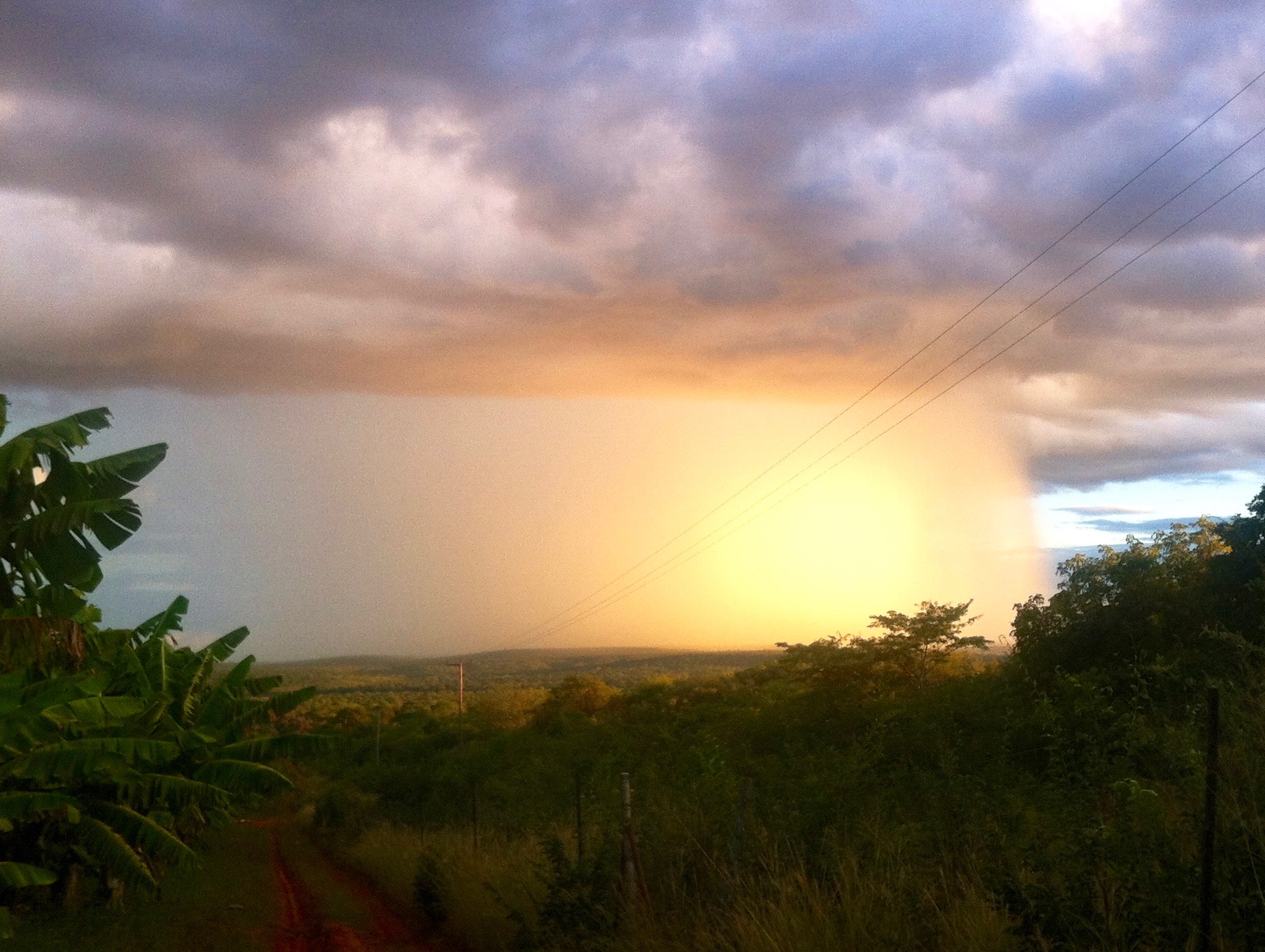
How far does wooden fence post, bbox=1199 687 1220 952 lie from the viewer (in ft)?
16.4

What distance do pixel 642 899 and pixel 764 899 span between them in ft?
6.75

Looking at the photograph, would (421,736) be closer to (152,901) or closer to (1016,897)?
(152,901)

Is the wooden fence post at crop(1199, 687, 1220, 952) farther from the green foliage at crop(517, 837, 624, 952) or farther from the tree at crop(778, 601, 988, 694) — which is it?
the tree at crop(778, 601, 988, 694)

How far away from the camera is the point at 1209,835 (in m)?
5.06

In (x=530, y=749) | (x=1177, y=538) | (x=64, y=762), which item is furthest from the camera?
(x=530, y=749)

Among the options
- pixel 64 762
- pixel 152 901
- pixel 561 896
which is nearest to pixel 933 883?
pixel 561 896

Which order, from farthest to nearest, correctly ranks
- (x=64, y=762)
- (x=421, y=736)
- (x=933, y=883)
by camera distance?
(x=421, y=736) → (x=64, y=762) → (x=933, y=883)

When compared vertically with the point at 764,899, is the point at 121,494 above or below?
above

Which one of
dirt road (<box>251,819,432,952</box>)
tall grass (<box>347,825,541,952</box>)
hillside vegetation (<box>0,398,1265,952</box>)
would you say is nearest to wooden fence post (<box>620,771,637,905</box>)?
hillside vegetation (<box>0,398,1265,952</box>)

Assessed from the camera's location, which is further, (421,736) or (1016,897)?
(421,736)

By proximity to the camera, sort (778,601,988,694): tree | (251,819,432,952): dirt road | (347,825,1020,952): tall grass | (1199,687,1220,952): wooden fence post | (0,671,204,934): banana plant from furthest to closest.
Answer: (778,601,988,694): tree < (251,819,432,952): dirt road < (0,671,204,934): banana plant < (347,825,1020,952): tall grass < (1199,687,1220,952): wooden fence post

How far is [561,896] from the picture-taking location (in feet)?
34.1

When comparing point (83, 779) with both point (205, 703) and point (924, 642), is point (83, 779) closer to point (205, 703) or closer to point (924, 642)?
point (205, 703)

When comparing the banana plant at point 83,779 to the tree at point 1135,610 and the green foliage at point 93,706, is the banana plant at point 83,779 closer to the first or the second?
the green foliage at point 93,706
